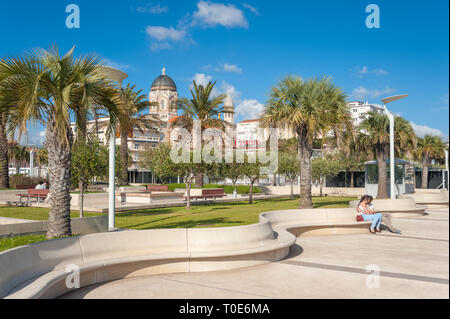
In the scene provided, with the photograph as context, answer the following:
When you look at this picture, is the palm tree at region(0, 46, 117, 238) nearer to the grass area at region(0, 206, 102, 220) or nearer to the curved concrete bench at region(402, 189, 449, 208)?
the grass area at region(0, 206, 102, 220)

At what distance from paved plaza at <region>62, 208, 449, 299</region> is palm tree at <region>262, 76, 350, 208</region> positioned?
8.07m

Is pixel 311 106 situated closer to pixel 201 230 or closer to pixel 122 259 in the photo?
pixel 201 230

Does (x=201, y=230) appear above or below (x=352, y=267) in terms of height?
above

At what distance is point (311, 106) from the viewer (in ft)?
55.8

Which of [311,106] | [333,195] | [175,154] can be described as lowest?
[333,195]

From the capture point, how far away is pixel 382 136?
81.1ft

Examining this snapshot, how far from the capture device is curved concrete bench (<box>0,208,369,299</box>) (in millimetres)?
5296

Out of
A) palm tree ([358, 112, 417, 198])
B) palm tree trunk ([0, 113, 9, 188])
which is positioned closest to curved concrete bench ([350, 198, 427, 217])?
palm tree ([358, 112, 417, 198])

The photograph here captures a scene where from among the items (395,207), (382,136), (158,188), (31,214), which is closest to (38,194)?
(31,214)

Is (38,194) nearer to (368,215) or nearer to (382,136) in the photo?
(368,215)

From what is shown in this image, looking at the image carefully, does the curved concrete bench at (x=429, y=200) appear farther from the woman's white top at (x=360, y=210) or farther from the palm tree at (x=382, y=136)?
the woman's white top at (x=360, y=210)

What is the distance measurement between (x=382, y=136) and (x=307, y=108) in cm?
962

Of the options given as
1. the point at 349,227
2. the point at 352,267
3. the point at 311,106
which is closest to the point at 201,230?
the point at 352,267
